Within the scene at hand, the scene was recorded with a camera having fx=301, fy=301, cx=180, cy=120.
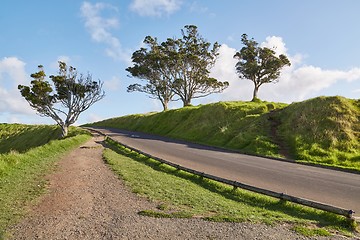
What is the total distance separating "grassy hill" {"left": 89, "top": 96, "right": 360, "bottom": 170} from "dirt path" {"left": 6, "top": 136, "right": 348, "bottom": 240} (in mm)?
15350

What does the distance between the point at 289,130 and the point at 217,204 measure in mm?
20050

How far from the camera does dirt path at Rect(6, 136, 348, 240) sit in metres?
7.27

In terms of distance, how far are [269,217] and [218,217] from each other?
5.52 ft

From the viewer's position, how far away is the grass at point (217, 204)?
8.69 meters

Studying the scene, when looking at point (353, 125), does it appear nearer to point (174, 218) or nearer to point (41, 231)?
point (174, 218)

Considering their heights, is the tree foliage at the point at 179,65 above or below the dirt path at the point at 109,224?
above

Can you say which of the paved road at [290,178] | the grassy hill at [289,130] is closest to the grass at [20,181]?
the paved road at [290,178]

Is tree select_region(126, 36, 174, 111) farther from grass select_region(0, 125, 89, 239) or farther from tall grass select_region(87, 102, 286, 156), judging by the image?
grass select_region(0, 125, 89, 239)

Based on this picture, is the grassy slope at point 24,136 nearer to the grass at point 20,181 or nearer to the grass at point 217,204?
the grass at point 20,181

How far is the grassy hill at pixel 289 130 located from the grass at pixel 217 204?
37.8 feet

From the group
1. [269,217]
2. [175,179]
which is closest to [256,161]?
[175,179]

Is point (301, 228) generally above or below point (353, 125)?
below

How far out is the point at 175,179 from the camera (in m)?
14.4

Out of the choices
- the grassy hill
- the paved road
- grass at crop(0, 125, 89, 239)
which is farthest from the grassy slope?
the paved road
